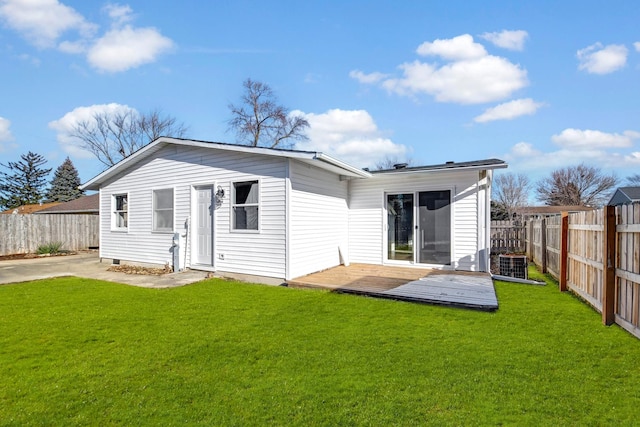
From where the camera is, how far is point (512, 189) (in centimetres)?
3366

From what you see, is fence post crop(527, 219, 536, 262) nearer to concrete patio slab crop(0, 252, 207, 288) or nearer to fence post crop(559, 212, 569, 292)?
fence post crop(559, 212, 569, 292)

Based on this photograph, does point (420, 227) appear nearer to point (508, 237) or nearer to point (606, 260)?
point (606, 260)

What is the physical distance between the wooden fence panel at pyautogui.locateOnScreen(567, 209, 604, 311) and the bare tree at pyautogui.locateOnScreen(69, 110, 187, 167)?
2786cm

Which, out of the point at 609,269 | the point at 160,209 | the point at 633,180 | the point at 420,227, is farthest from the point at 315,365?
the point at 633,180

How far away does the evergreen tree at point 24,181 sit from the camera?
123ft

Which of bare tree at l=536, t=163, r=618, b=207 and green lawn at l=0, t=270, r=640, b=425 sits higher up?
bare tree at l=536, t=163, r=618, b=207

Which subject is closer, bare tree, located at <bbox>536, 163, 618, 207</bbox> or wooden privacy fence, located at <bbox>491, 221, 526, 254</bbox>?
wooden privacy fence, located at <bbox>491, 221, 526, 254</bbox>

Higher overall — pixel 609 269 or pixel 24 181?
pixel 24 181

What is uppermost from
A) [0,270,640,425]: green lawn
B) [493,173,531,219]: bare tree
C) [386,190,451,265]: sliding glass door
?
[493,173,531,219]: bare tree

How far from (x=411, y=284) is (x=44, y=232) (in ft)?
51.8

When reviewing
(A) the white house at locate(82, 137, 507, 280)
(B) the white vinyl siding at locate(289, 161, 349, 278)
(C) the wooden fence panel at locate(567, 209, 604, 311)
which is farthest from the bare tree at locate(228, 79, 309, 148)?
(C) the wooden fence panel at locate(567, 209, 604, 311)

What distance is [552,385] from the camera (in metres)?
2.80

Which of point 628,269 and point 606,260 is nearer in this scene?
point 628,269

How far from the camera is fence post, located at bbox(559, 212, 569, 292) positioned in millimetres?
6551
